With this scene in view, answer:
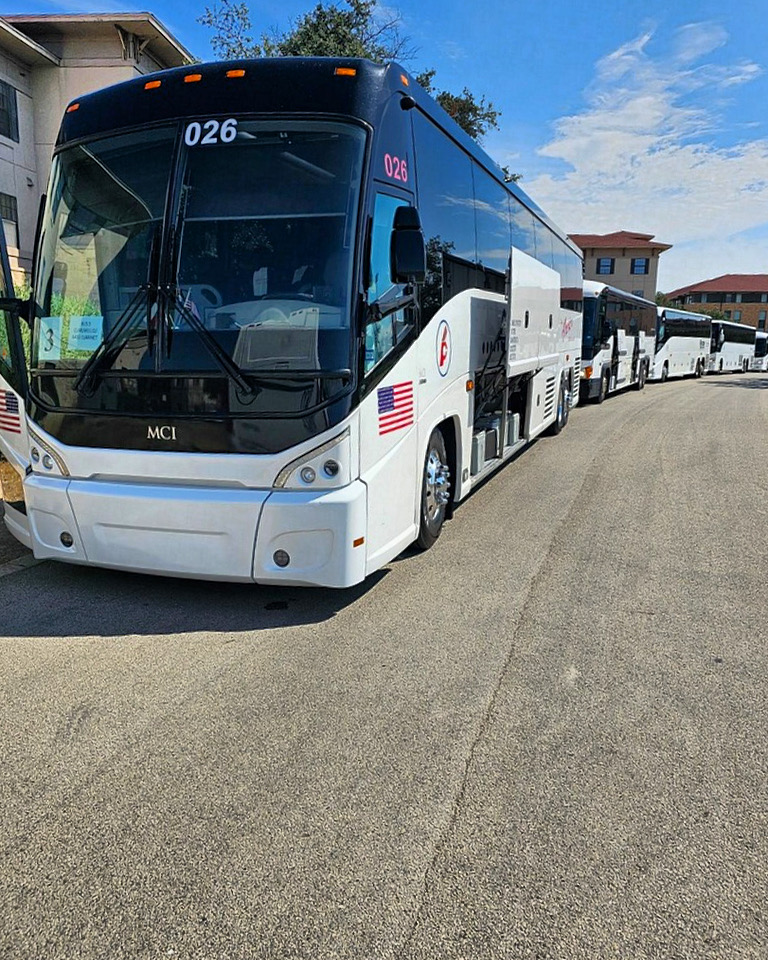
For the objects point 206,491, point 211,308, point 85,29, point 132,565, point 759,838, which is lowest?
point 759,838

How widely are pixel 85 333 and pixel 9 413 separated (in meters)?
1.14

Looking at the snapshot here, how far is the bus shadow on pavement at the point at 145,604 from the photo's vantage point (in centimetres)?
430

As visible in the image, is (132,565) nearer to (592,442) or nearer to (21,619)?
(21,619)

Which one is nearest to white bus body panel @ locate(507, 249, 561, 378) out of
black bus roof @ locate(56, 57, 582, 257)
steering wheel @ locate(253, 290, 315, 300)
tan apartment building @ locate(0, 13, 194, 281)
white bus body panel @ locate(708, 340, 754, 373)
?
black bus roof @ locate(56, 57, 582, 257)

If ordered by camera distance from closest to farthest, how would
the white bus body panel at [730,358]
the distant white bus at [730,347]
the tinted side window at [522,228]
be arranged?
1. the tinted side window at [522,228]
2. the distant white bus at [730,347]
3. the white bus body panel at [730,358]

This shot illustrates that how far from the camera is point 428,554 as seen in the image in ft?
18.7

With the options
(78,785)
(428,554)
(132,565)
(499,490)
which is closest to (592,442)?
(499,490)

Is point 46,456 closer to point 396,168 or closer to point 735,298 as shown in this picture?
point 396,168

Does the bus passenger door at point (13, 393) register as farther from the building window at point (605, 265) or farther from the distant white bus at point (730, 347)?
the building window at point (605, 265)

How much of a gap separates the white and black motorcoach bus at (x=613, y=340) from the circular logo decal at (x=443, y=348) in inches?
453

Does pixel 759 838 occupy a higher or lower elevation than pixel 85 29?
lower

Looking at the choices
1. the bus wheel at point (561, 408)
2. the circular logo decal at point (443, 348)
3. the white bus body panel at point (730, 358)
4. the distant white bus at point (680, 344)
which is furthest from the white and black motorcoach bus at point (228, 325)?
the white bus body panel at point (730, 358)

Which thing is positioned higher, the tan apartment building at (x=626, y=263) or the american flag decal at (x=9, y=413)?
the tan apartment building at (x=626, y=263)

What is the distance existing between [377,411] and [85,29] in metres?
24.8
